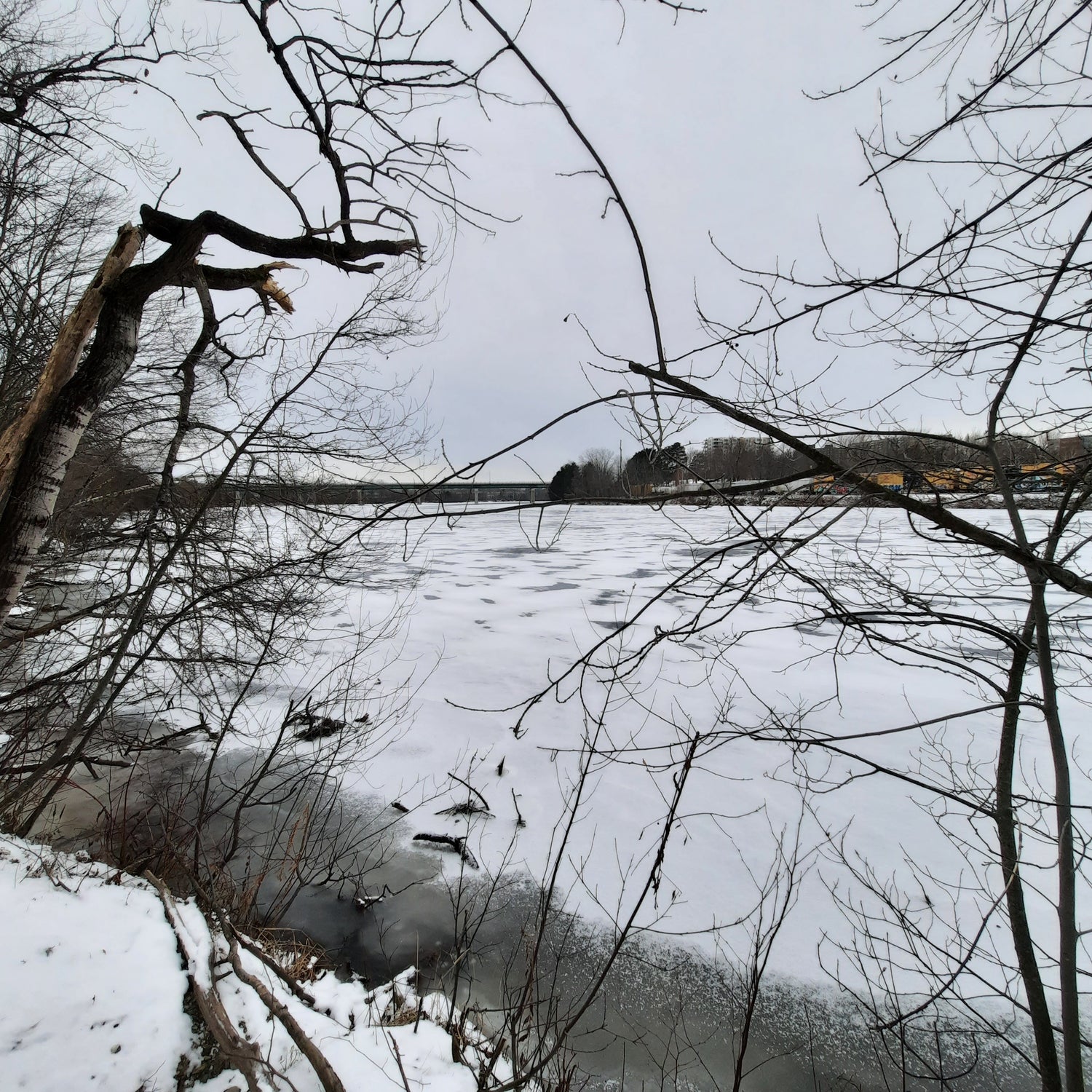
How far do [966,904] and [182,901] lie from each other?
4.64 metres

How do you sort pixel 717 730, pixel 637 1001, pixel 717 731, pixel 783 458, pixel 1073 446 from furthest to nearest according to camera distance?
pixel 717 730, pixel 717 731, pixel 637 1001, pixel 1073 446, pixel 783 458

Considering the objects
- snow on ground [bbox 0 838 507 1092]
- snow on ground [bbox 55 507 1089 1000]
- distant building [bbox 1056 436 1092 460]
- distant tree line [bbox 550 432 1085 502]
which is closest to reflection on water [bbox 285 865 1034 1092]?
snow on ground [bbox 55 507 1089 1000]

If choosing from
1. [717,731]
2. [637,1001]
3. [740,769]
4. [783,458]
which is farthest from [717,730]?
[783,458]

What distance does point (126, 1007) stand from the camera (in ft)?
5.94

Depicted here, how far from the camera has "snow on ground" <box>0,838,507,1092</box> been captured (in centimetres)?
163

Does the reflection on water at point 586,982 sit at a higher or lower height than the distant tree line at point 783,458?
lower

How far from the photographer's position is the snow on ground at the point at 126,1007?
1629 millimetres

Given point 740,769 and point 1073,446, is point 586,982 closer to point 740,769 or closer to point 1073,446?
point 740,769

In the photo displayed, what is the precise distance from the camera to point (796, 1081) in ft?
9.24

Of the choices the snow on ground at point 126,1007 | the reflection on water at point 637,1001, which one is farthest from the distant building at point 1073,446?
the snow on ground at point 126,1007

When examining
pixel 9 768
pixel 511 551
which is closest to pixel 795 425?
pixel 9 768

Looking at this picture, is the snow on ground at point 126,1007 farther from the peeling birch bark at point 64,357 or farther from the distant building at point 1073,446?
the distant building at point 1073,446

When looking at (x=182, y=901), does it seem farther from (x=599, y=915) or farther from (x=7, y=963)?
(x=599, y=915)

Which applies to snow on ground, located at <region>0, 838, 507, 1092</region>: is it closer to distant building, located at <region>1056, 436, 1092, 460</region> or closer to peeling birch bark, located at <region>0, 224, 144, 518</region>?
peeling birch bark, located at <region>0, 224, 144, 518</region>
